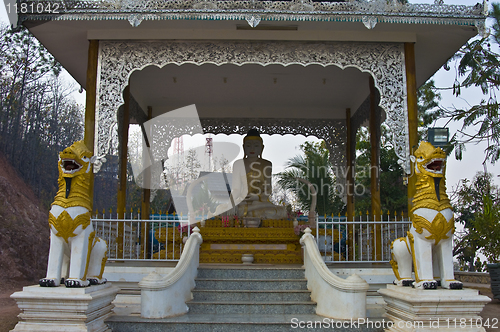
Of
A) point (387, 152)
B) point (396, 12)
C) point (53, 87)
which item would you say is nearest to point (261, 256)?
point (396, 12)

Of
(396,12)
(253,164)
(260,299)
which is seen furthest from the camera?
(253,164)

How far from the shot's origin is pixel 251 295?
5461 mm

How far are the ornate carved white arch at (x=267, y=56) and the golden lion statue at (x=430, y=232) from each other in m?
1.95

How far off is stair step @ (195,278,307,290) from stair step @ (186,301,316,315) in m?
0.42

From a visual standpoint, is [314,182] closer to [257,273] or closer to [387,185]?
[387,185]

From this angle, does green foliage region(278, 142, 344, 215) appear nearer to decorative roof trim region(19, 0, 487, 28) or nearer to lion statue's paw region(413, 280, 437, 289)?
decorative roof trim region(19, 0, 487, 28)

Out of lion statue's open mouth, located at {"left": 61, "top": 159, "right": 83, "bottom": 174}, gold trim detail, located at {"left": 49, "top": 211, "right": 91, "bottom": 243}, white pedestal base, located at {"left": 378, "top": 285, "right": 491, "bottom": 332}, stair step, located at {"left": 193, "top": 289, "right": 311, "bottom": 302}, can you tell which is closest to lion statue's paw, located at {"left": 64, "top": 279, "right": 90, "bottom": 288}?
gold trim detail, located at {"left": 49, "top": 211, "right": 91, "bottom": 243}

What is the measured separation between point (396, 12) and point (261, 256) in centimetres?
420

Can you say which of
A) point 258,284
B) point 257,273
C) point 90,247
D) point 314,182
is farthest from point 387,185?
point 90,247

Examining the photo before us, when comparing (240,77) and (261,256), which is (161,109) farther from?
(261,256)

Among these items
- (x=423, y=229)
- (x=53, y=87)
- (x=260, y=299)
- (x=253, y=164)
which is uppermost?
(x=53, y=87)

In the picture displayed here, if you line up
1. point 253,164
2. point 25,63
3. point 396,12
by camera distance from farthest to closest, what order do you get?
1. point 25,63
2. point 253,164
3. point 396,12

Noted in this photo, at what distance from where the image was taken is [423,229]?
4.39 metres

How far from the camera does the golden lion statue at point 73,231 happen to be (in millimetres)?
4375
